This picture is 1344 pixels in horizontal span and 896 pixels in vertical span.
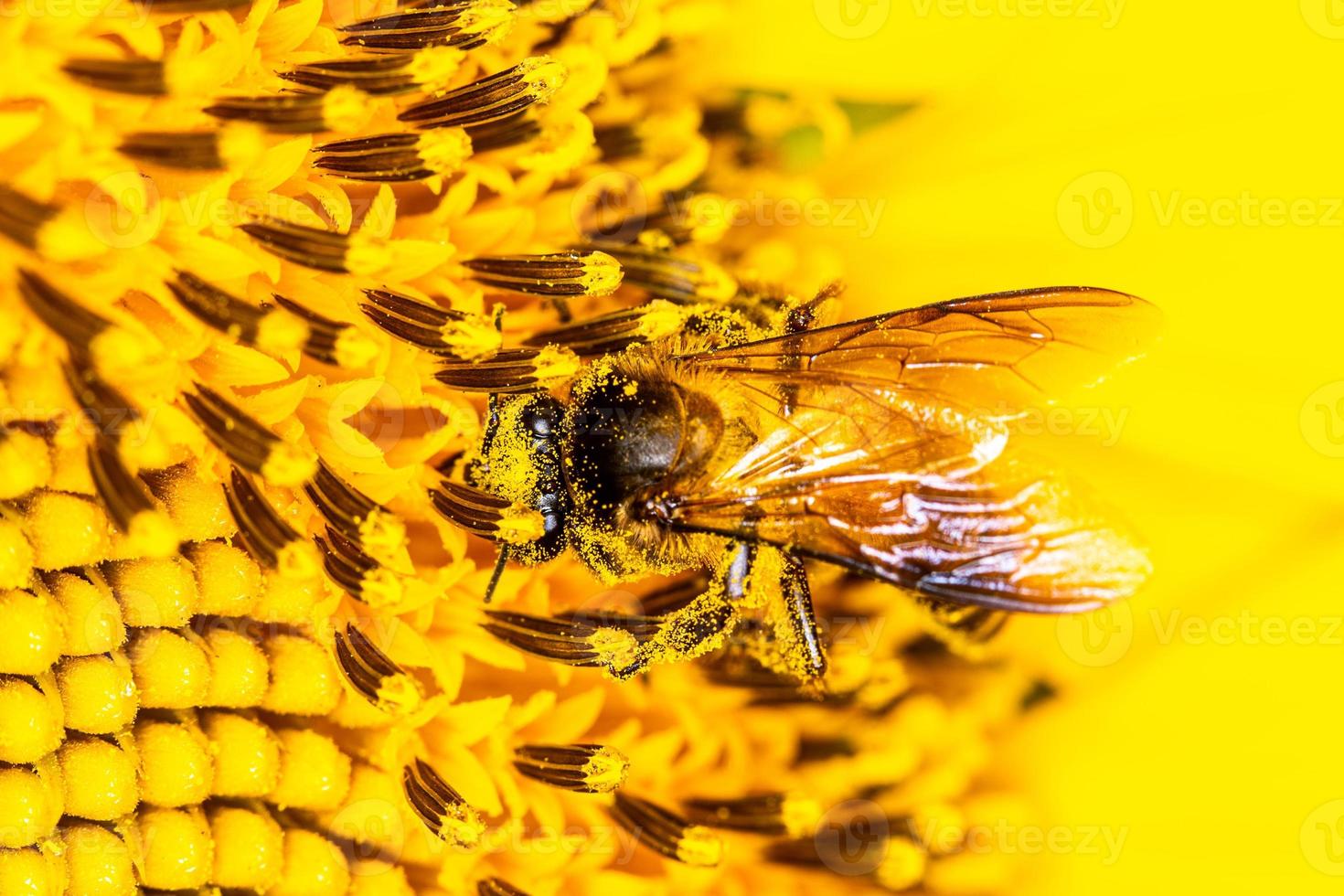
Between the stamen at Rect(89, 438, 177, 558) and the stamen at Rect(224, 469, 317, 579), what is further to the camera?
the stamen at Rect(224, 469, 317, 579)

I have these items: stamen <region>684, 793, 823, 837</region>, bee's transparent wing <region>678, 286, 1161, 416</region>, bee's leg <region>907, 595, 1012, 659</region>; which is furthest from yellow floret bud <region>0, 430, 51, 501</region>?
bee's leg <region>907, 595, 1012, 659</region>

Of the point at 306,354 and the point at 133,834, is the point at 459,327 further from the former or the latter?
the point at 133,834

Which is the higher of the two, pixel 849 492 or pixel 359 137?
pixel 359 137

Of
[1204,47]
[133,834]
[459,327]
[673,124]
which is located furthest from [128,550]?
[1204,47]

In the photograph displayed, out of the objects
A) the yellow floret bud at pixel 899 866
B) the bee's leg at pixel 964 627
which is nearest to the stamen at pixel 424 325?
the bee's leg at pixel 964 627

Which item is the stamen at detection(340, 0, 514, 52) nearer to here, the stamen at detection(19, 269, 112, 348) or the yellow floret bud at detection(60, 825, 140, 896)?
the stamen at detection(19, 269, 112, 348)

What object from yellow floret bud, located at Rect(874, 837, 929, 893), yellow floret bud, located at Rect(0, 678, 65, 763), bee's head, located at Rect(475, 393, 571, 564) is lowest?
yellow floret bud, located at Rect(874, 837, 929, 893)

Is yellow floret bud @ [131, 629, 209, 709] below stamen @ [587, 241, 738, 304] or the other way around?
below
